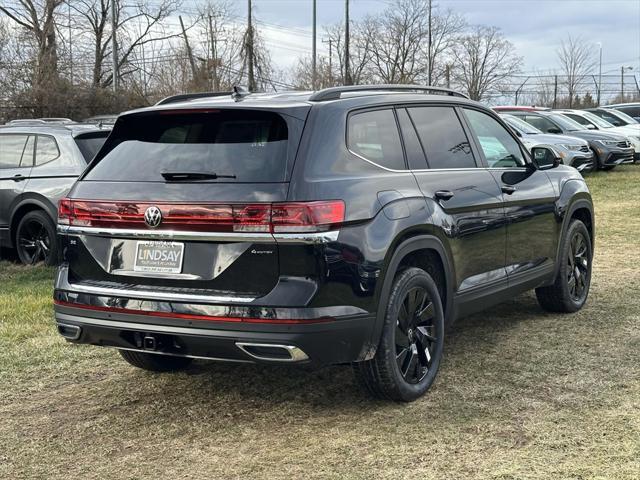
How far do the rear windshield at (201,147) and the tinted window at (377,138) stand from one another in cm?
47

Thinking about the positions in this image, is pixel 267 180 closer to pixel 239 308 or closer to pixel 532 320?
pixel 239 308

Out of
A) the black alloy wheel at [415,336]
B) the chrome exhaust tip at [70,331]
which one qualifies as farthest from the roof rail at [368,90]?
the chrome exhaust tip at [70,331]

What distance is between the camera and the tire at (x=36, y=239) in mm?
9031

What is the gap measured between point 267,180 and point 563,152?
1491cm

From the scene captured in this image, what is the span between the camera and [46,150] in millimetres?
8992

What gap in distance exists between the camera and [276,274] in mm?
3822

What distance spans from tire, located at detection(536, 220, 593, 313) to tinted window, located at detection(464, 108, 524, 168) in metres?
0.87

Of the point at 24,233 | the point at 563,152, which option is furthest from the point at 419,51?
the point at 24,233

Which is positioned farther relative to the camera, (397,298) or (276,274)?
(397,298)

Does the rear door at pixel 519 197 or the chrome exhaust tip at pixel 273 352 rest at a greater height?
the rear door at pixel 519 197

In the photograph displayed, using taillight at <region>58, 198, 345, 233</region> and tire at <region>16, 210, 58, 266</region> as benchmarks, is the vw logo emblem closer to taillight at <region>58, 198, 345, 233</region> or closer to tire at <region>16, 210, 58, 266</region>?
taillight at <region>58, 198, 345, 233</region>

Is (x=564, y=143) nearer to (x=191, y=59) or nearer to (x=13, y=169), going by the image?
(x=13, y=169)

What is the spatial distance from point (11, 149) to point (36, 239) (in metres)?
1.06

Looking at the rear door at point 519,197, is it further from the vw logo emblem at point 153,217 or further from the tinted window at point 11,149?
the tinted window at point 11,149
